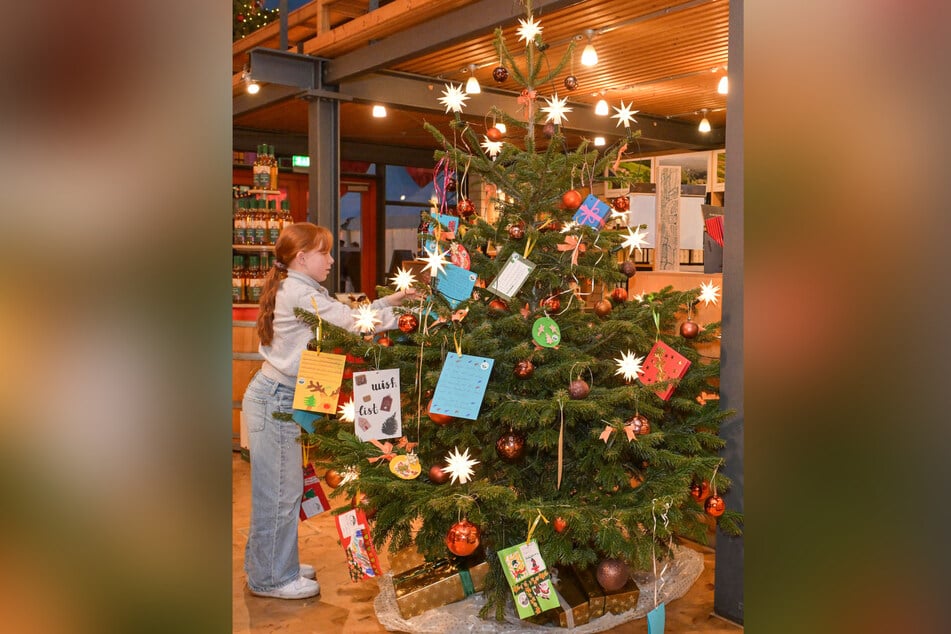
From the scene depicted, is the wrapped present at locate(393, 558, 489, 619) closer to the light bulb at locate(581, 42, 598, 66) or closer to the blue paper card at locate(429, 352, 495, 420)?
the blue paper card at locate(429, 352, 495, 420)

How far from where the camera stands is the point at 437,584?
2977 millimetres

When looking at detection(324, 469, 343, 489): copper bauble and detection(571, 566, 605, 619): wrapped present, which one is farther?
detection(324, 469, 343, 489): copper bauble

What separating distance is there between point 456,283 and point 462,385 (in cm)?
40

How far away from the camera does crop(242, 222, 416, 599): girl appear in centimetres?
316

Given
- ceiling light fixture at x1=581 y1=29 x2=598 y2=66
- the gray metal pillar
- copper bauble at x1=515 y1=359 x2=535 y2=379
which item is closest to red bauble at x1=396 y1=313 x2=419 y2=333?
copper bauble at x1=515 y1=359 x2=535 y2=379

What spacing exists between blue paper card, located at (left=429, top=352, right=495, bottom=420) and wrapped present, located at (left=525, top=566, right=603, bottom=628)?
2.83ft

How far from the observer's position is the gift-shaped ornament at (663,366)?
2.69 meters

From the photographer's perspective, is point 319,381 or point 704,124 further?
point 704,124

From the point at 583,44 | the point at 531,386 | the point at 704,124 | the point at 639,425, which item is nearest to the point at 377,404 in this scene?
the point at 531,386

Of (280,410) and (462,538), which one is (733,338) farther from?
(280,410)

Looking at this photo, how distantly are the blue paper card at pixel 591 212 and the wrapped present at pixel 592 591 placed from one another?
4.03 ft

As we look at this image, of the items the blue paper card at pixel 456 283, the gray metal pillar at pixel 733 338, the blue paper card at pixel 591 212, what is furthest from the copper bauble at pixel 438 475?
the gray metal pillar at pixel 733 338
